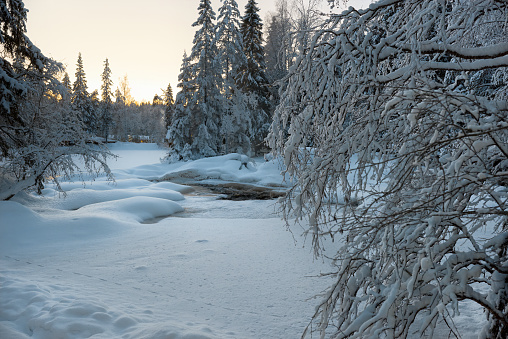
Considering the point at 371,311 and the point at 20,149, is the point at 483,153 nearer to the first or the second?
the point at 371,311

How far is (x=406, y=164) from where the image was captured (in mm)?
2570

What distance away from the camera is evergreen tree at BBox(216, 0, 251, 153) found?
2844cm

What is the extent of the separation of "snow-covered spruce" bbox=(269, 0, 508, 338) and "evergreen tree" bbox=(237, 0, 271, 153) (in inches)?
1132

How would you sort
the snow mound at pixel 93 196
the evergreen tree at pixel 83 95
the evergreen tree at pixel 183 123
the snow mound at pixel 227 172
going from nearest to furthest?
the snow mound at pixel 93 196
the snow mound at pixel 227 172
the evergreen tree at pixel 183 123
the evergreen tree at pixel 83 95

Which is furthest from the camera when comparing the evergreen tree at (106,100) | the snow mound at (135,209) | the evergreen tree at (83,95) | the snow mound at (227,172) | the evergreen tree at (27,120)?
the evergreen tree at (106,100)

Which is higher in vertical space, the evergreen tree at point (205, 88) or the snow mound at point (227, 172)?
the evergreen tree at point (205, 88)

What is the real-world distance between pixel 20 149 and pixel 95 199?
4.10 meters

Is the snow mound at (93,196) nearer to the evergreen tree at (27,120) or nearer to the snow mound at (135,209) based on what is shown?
the snow mound at (135,209)

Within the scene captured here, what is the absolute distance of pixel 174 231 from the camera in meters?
9.20

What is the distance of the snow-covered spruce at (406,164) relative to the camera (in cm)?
230

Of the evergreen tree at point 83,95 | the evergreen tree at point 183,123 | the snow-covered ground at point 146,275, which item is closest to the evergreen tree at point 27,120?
the snow-covered ground at point 146,275

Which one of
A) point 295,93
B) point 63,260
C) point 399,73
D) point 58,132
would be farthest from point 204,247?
point 58,132

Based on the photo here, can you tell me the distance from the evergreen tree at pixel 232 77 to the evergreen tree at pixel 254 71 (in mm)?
1076

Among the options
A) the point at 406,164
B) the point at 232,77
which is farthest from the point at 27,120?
the point at 232,77
